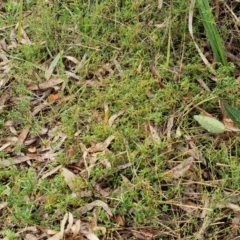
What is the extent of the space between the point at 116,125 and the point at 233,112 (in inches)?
19.8

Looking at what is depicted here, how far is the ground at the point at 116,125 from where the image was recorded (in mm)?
2070

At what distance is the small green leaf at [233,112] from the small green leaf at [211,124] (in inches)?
2.2

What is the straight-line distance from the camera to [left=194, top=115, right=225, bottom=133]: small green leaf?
2.19 metres

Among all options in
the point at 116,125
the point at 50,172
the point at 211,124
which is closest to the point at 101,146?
the point at 116,125

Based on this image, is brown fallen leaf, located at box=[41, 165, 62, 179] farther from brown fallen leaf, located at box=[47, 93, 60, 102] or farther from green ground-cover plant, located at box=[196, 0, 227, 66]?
green ground-cover plant, located at box=[196, 0, 227, 66]

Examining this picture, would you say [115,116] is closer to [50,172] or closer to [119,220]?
[50,172]

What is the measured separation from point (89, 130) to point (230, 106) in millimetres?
620

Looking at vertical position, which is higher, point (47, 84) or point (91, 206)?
point (47, 84)

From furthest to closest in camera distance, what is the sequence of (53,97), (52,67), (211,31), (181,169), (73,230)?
(52,67) < (53,97) < (211,31) < (181,169) < (73,230)

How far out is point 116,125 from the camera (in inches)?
92.1

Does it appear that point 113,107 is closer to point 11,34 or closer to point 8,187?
point 8,187

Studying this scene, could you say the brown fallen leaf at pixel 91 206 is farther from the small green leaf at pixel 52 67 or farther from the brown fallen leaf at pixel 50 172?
the small green leaf at pixel 52 67

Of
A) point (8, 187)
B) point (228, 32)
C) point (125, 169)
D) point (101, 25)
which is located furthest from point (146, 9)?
point (8, 187)

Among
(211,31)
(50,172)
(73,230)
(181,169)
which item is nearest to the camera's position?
(73,230)
